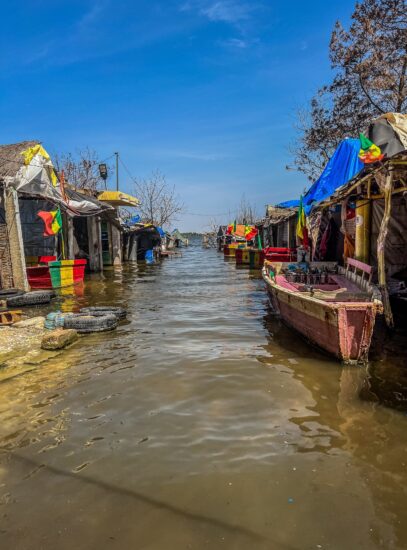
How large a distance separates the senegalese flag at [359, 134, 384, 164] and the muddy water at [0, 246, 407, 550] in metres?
3.69

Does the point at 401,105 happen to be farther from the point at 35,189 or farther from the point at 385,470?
the point at 385,470

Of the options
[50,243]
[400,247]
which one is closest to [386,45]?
[400,247]

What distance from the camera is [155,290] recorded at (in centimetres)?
1530

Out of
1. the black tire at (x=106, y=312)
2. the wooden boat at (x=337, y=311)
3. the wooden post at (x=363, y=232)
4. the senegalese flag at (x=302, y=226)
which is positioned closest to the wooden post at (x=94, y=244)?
the senegalese flag at (x=302, y=226)

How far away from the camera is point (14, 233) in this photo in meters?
11.4

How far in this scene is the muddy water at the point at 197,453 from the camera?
281cm

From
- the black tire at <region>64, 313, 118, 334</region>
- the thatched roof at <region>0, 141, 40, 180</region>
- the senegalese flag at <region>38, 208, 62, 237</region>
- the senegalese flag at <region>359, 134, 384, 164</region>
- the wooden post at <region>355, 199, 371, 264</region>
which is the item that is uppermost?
the thatched roof at <region>0, 141, 40, 180</region>

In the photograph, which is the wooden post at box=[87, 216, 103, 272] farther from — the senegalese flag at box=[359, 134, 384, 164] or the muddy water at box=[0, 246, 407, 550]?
the senegalese flag at box=[359, 134, 384, 164]

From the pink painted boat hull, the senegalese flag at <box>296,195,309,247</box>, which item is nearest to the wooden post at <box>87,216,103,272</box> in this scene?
the senegalese flag at <box>296,195,309,247</box>

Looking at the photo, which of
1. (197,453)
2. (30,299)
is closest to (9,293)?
(30,299)

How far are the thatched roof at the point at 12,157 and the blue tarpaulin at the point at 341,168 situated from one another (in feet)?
29.3

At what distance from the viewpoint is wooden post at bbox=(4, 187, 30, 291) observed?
37.1 feet

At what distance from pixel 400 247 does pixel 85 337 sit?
26.8 ft

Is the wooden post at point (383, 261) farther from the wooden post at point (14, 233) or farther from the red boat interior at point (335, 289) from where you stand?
the wooden post at point (14, 233)
